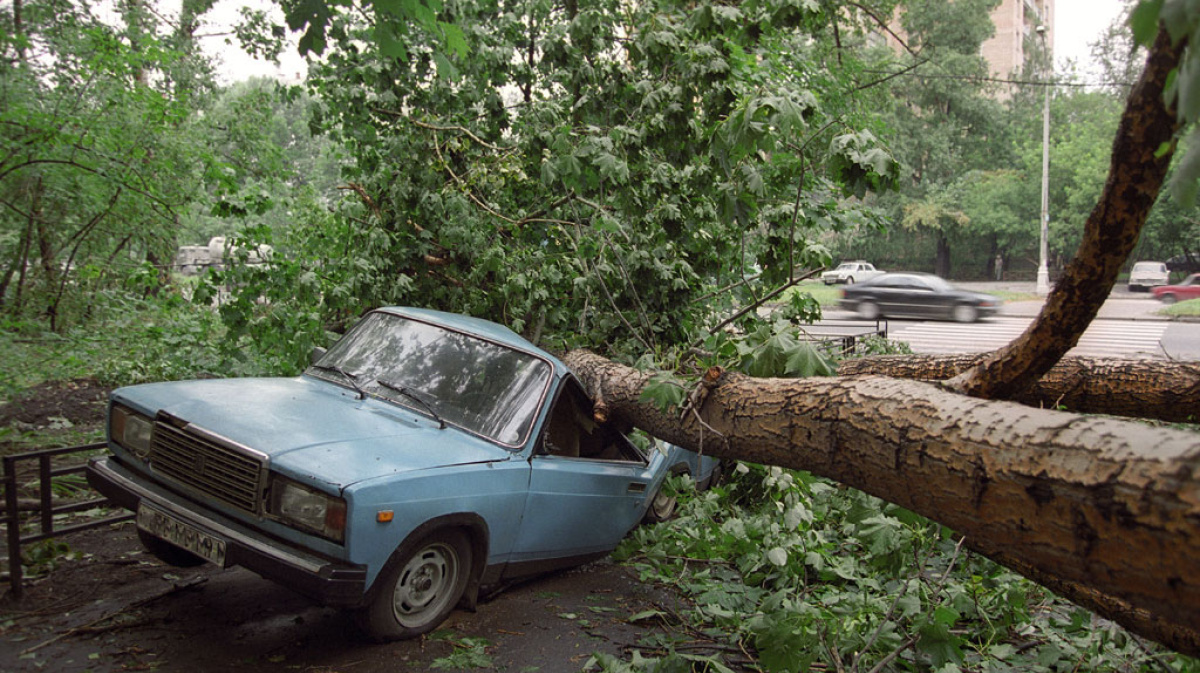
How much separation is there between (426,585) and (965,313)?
21.7 meters

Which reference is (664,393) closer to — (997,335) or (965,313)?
(997,335)

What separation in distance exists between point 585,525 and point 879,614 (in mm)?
1843

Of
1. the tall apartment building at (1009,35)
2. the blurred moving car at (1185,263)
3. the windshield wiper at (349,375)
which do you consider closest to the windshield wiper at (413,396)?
the windshield wiper at (349,375)

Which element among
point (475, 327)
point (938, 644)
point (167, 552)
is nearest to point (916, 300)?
point (475, 327)

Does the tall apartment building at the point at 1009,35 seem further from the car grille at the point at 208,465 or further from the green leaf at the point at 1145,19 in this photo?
the green leaf at the point at 1145,19

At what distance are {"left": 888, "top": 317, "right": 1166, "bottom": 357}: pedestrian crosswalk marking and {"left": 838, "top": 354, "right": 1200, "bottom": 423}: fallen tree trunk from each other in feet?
20.1

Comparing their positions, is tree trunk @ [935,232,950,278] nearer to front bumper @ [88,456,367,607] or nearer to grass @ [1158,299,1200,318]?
grass @ [1158,299,1200,318]

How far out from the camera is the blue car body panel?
350cm

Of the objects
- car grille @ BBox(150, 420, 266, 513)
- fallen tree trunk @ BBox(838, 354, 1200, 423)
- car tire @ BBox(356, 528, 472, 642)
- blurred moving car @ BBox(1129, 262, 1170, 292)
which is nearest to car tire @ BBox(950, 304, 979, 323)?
blurred moving car @ BBox(1129, 262, 1170, 292)

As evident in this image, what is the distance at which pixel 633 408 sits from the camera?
530cm

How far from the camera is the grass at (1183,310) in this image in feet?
54.2

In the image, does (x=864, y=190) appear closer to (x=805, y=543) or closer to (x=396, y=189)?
(x=805, y=543)

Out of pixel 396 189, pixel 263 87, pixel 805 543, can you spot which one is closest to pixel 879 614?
pixel 805 543

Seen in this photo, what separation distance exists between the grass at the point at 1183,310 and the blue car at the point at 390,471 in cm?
1626
